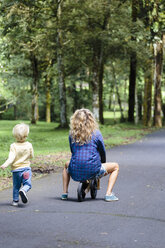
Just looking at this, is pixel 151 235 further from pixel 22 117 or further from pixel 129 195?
pixel 22 117

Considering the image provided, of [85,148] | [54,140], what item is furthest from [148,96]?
[85,148]

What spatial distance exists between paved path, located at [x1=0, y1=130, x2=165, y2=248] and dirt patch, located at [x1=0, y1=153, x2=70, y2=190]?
29.4 inches

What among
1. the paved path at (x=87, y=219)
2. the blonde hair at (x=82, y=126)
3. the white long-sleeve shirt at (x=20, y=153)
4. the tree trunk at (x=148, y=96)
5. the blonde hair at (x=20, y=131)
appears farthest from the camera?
the tree trunk at (x=148, y=96)

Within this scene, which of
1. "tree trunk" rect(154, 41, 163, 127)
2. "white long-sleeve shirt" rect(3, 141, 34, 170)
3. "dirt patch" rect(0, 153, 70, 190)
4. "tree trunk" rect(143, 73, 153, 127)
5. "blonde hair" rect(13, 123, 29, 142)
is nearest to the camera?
"blonde hair" rect(13, 123, 29, 142)

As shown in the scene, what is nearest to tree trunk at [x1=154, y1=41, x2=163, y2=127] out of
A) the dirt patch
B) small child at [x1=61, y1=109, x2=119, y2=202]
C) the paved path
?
the dirt patch

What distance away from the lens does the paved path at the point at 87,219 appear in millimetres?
5551

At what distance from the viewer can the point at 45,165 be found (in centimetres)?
1345

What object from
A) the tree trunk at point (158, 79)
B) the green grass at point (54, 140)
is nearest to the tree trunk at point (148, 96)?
the tree trunk at point (158, 79)

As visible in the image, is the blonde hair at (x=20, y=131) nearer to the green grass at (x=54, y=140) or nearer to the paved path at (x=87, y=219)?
the paved path at (x=87, y=219)

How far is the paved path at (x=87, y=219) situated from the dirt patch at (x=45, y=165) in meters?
0.75

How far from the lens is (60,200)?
8.20 metres

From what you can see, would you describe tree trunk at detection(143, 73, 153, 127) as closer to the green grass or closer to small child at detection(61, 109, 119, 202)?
the green grass

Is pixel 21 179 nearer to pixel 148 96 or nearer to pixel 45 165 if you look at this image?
pixel 45 165

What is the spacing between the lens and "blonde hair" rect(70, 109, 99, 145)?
7883 mm
